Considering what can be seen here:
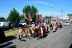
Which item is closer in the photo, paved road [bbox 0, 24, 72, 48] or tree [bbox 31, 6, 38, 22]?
paved road [bbox 0, 24, 72, 48]

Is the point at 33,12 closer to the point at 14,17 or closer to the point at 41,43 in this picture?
the point at 14,17

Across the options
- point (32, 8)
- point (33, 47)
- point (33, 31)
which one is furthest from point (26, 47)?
point (32, 8)

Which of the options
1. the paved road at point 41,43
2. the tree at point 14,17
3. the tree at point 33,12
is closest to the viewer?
the paved road at point 41,43

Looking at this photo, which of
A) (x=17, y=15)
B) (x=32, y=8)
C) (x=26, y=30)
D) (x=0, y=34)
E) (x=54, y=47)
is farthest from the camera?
(x=32, y=8)

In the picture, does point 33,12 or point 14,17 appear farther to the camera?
point 33,12

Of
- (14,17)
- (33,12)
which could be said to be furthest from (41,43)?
(33,12)

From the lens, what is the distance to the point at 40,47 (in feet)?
40.2

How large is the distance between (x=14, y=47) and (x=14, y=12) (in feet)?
106

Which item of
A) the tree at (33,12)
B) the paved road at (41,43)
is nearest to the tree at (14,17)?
the tree at (33,12)

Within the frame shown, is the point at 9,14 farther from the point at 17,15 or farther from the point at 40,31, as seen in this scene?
the point at 40,31

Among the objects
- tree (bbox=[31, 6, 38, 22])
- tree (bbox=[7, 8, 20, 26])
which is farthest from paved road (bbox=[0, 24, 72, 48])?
tree (bbox=[31, 6, 38, 22])

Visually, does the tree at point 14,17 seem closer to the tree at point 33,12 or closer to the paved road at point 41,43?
the tree at point 33,12

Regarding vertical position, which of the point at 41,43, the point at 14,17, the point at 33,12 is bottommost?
the point at 41,43

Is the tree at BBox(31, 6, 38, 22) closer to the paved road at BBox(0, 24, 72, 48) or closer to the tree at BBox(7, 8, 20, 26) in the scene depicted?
the tree at BBox(7, 8, 20, 26)
